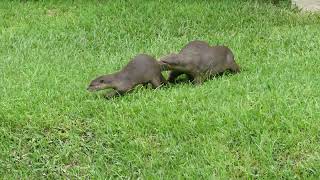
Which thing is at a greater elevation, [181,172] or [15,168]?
[181,172]

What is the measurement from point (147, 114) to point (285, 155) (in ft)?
3.87

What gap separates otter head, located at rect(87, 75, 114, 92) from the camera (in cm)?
471

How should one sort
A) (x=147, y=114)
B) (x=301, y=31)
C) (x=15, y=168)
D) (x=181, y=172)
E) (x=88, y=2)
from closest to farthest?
(x=181, y=172) → (x=15, y=168) → (x=147, y=114) → (x=301, y=31) → (x=88, y=2)

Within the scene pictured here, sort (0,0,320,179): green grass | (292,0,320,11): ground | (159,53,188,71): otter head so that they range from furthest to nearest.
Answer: (292,0,320,11): ground, (159,53,188,71): otter head, (0,0,320,179): green grass

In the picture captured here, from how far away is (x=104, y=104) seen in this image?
472cm

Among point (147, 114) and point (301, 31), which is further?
point (301, 31)

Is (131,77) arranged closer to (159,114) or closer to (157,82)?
(157,82)

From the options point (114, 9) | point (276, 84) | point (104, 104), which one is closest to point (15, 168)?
point (104, 104)

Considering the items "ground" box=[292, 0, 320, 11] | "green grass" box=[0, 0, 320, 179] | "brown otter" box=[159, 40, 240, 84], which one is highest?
"ground" box=[292, 0, 320, 11]

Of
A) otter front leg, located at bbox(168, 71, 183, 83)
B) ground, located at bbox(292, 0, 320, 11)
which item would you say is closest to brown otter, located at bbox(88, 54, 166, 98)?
otter front leg, located at bbox(168, 71, 183, 83)

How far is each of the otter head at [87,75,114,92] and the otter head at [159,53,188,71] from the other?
1.60 feet

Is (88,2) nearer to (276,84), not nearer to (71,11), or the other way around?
(71,11)

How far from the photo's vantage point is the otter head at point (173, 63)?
4895 millimetres

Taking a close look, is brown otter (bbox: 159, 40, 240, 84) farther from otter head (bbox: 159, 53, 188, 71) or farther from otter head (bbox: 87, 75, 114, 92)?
otter head (bbox: 87, 75, 114, 92)
